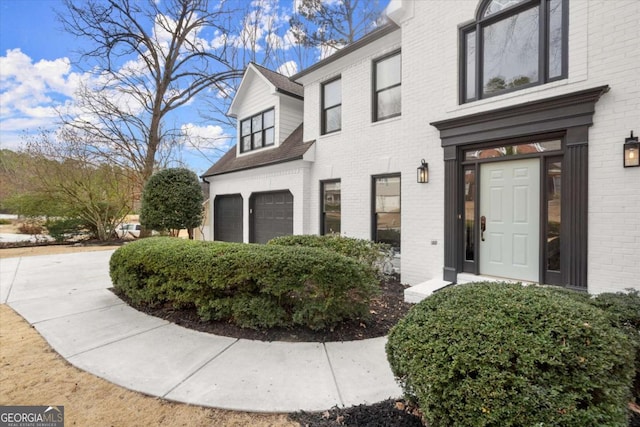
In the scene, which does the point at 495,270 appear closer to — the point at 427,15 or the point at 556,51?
the point at 556,51

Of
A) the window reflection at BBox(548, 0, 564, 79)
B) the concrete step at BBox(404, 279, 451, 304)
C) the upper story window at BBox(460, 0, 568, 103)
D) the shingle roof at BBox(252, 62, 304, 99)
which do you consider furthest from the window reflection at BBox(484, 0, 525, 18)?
the shingle roof at BBox(252, 62, 304, 99)

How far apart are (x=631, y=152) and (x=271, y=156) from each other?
8.60 metres

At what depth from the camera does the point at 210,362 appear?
3.36 metres

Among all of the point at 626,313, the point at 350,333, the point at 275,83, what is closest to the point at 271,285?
the point at 350,333

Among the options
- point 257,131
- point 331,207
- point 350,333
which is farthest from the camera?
point 257,131

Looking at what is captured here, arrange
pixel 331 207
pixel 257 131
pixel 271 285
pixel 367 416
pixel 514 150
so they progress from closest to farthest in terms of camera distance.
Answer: pixel 367 416 → pixel 271 285 → pixel 514 150 → pixel 331 207 → pixel 257 131

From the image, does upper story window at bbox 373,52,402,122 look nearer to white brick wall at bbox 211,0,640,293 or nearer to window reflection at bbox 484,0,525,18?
white brick wall at bbox 211,0,640,293

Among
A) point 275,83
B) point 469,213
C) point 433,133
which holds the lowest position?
point 469,213

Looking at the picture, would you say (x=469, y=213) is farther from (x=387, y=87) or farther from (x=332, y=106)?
(x=332, y=106)

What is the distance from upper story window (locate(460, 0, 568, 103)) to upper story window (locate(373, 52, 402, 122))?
168 centimetres

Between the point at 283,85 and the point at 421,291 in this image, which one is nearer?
the point at 421,291

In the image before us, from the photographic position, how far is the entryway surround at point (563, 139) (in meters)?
4.56

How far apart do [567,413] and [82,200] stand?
17674 millimetres

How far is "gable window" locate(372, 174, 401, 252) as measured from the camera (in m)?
7.28
